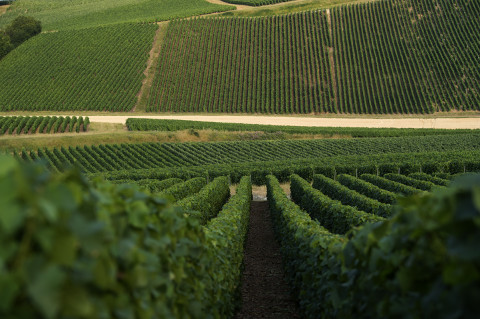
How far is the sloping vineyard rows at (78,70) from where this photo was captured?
69938 millimetres

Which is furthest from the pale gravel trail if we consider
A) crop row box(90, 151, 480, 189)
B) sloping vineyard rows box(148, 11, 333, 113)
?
crop row box(90, 151, 480, 189)

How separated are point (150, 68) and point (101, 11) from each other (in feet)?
166

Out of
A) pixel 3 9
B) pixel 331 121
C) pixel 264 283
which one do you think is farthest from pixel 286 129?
pixel 3 9

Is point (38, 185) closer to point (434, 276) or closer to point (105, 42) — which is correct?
point (434, 276)

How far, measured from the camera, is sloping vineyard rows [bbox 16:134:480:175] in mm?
44062

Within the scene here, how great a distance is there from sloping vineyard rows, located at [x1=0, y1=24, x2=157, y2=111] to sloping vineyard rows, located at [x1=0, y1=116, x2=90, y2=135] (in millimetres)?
12782

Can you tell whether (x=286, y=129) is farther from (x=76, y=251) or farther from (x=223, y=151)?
(x=76, y=251)

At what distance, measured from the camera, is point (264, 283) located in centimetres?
1355

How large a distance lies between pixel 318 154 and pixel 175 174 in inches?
636

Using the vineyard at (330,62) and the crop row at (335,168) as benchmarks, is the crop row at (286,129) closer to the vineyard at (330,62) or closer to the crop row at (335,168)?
the vineyard at (330,62)

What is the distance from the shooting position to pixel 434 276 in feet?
11.5

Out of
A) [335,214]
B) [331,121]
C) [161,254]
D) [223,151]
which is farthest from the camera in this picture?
[331,121]

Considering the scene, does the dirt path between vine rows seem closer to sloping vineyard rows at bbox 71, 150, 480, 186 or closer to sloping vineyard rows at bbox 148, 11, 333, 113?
sloping vineyard rows at bbox 71, 150, 480, 186

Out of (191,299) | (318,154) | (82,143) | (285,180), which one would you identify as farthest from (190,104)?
(191,299)
